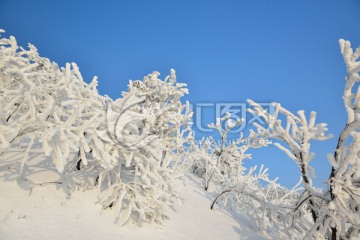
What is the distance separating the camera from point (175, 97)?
9047 mm

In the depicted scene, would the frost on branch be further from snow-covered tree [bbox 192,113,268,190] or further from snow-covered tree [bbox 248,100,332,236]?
snow-covered tree [bbox 192,113,268,190]

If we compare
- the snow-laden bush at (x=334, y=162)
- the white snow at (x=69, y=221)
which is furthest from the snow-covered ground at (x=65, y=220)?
the snow-laden bush at (x=334, y=162)

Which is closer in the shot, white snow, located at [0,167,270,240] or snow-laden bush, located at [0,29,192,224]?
white snow, located at [0,167,270,240]

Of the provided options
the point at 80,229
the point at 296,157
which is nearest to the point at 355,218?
the point at 296,157

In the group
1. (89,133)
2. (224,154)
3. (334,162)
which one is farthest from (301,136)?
(224,154)

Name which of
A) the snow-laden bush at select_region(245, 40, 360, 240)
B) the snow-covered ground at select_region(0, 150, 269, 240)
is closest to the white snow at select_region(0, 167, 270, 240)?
the snow-covered ground at select_region(0, 150, 269, 240)

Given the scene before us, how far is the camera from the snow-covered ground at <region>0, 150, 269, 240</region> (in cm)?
355

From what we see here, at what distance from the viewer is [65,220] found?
13.0 feet

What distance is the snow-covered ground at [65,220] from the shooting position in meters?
3.55

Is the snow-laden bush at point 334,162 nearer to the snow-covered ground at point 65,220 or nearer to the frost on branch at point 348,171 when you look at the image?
the frost on branch at point 348,171

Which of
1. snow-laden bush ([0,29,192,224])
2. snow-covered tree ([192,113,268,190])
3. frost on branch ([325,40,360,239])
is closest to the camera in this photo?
frost on branch ([325,40,360,239])

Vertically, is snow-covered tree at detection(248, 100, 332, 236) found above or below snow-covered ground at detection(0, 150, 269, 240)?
above

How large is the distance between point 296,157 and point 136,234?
113 inches

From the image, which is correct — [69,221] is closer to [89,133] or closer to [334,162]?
[89,133]
